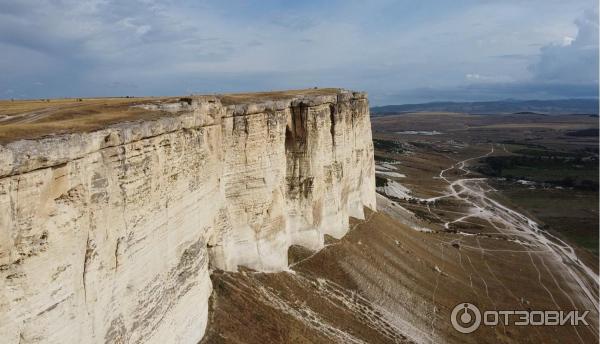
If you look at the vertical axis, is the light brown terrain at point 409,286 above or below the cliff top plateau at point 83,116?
below

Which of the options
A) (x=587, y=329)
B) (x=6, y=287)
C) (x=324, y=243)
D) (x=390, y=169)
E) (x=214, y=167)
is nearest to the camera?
(x=6, y=287)

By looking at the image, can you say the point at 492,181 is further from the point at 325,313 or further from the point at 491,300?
the point at 325,313

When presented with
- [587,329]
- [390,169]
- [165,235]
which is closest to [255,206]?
[165,235]

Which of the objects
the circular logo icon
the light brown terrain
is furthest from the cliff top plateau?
the circular logo icon

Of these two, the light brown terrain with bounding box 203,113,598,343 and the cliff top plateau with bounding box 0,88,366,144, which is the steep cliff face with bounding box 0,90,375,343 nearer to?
the cliff top plateau with bounding box 0,88,366,144

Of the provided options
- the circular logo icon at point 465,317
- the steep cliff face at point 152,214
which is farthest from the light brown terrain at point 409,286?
the steep cliff face at point 152,214

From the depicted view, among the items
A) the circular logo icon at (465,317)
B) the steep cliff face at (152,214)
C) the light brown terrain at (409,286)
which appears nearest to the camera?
the steep cliff face at (152,214)

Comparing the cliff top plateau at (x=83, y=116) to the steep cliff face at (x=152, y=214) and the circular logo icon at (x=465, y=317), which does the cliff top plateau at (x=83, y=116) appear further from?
the circular logo icon at (x=465, y=317)
